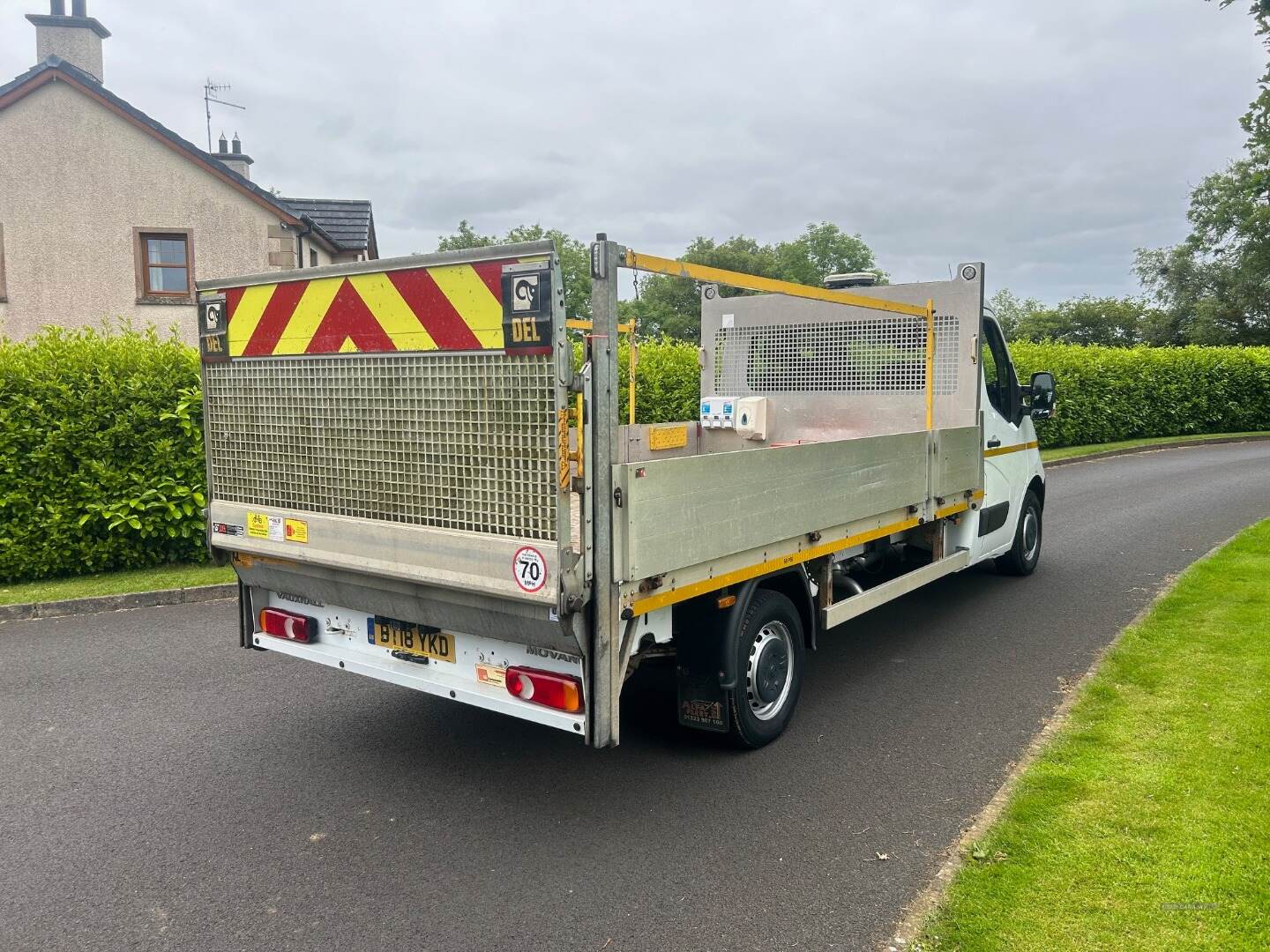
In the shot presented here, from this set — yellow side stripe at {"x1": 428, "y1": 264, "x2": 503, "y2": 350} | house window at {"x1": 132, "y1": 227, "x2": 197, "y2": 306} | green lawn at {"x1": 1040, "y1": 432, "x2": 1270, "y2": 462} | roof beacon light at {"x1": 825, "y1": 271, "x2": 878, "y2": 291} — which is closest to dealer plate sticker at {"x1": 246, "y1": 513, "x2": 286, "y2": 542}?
yellow side stripe at {"x1": 428, "y1": 264, "x2": 503, "y2": 350}

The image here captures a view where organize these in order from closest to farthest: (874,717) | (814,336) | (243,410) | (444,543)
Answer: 1. (444,543)
2. (243,410)
3. (874,717)
4. (814,336)

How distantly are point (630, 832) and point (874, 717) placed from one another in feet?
6.05

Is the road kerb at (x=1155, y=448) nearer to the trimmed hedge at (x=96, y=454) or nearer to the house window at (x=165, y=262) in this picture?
the trimmed hedge at (x=96, y=454)

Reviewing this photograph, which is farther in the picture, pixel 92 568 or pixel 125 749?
pixel 92 568

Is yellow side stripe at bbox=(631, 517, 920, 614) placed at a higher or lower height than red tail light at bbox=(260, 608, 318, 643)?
higher

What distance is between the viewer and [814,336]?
723 centimetres

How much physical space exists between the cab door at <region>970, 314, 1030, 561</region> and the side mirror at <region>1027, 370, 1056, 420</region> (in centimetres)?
13

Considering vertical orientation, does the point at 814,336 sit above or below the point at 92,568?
above

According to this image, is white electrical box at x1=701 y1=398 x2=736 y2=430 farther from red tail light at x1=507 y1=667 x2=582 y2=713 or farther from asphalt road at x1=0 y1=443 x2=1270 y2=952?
red tail light at x1=507 y1=667 x2=582 y2=713

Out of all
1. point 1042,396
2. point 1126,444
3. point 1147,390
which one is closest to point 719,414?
point 1042,396

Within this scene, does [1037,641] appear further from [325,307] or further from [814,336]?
[325,307]

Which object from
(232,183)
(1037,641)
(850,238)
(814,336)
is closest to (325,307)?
(814,336)

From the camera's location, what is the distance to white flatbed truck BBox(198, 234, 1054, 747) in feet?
11.3

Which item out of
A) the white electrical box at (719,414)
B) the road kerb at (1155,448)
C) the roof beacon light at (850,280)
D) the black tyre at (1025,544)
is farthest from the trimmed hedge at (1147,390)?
the white electrical box at (719,414)
